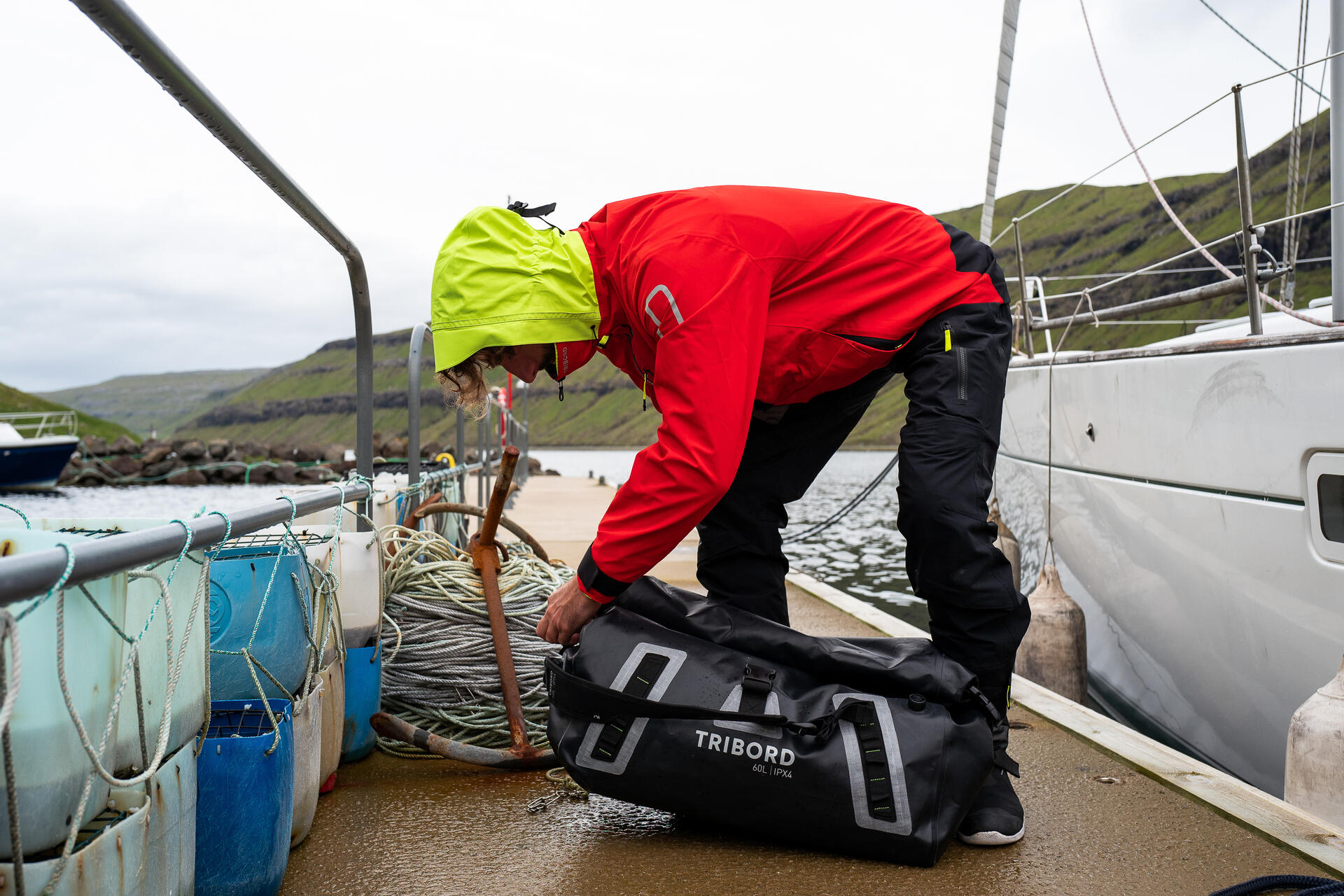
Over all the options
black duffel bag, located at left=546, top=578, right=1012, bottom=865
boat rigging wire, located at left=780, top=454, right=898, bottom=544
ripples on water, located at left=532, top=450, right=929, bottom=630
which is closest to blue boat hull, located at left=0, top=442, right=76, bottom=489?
ripples on water, located at left=532, top=450, right=929, bottom=630

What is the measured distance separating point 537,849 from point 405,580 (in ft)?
3.71

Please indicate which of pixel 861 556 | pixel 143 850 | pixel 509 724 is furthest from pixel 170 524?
pixel 861 556

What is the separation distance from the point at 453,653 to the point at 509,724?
0.27 meters

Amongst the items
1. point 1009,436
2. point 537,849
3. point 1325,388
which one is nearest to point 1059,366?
point 1009,436

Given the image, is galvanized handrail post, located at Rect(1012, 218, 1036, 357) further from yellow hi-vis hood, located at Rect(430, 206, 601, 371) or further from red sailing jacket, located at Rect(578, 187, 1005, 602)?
yellow hi-vis hood, located at Rect(430, 206, 601, 371)

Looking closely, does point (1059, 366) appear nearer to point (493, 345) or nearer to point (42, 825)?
point (493, 345)

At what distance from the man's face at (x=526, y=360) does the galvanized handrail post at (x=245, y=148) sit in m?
0.60

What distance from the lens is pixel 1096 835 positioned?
6.60ft

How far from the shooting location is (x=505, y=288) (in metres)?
1.95

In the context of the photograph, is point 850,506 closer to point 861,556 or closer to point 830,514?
point 861,556

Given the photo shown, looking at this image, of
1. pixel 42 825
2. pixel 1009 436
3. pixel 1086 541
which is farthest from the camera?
pixel 1009 436

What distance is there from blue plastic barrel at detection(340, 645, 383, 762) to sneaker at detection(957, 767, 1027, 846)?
4.88 ft

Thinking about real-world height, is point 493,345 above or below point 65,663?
above

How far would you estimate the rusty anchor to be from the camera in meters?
2.41
